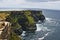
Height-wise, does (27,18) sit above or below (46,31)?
above

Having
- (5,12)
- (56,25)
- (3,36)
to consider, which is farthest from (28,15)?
(3,36)

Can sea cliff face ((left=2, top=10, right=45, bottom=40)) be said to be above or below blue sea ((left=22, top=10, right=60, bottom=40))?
above

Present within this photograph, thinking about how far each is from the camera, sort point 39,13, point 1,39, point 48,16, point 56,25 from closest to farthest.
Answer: point 1,39 < point 39,13 < point 56,25 < point 48,16

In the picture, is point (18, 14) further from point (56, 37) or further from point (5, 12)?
point (56, 37)

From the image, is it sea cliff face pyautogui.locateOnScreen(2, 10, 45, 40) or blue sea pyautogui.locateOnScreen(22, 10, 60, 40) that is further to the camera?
sea cliff face pyautogui.locateOnScreen(2, 10, 45, 40)

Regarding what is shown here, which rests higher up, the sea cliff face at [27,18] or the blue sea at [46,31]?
the sea cliff face at [27,18]

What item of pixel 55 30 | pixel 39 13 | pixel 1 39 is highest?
pixel 1 39

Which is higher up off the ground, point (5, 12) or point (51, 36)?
point (5, 12)

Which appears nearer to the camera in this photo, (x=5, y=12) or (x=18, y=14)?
(x=5, y=12)

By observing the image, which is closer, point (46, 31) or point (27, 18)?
point (46, 31)

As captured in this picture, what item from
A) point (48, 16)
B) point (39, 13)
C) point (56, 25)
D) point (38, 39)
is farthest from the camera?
point (48, 16)

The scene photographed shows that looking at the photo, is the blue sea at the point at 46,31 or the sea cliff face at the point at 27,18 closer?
the blue sea at the point at 46,31
